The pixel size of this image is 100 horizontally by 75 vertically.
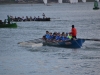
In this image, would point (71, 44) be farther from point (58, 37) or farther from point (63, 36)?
point (58, 37)

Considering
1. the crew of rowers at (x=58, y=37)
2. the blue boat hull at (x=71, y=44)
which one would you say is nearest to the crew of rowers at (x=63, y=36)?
the crew of rowers at (x=58, y=37)

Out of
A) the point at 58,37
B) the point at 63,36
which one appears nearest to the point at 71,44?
the point at 63,36

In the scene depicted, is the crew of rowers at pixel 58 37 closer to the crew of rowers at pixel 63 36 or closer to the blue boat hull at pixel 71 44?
the crew of rowers at pixel 63 36

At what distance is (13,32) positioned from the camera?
8250cm

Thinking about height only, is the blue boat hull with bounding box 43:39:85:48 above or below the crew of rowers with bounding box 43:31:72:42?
below

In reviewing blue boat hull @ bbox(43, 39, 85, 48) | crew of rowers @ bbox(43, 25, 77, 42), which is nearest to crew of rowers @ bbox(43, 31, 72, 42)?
crew of rowers @ bbox(43, 25, 77, 42)

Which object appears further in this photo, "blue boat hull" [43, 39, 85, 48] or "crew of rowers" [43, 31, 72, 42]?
"crew of rowers" [43, 31, 72, 42]

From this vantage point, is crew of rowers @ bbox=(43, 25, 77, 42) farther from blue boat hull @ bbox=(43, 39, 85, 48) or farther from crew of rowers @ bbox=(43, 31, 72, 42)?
blue boat hull @ bbox=(43, 39, 85, 48)

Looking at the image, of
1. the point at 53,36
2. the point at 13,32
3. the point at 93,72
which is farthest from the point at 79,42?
the point at 13,32

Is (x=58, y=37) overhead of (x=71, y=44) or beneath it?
overhead

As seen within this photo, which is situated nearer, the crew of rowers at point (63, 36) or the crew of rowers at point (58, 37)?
the crew of rowers at point (63, 36)

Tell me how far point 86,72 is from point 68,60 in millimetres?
6002

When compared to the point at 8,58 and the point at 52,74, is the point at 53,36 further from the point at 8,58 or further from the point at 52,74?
the point at 52,74

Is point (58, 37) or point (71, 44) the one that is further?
point (58, 37)
